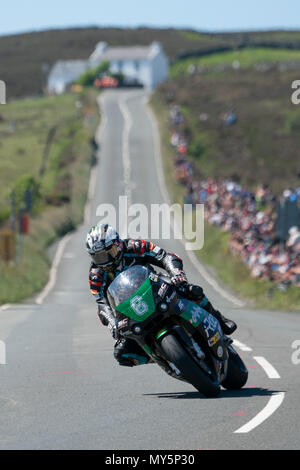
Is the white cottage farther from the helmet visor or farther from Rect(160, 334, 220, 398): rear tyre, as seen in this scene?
Rect(160, 334, 220, 398): rear tyre

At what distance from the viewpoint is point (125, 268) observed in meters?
9.45

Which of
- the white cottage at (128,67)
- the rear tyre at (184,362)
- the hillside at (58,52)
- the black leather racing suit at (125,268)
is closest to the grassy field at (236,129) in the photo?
the black leather racing suit at (125,268)

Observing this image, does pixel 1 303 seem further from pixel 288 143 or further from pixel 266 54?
pixel 266 54

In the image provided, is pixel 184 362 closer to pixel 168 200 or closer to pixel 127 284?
pixel 127 284

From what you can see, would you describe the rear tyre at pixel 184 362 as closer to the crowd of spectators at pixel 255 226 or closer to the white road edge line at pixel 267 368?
the white road edge line at pixel 267 368

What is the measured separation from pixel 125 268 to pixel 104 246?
21.0 inches

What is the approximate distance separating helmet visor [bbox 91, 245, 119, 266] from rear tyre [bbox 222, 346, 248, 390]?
1.58m

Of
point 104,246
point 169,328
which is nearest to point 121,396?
point 169,328

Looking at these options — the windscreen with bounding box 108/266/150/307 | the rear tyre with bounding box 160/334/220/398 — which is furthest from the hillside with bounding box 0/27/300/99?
the rear tyre with bounding box 160/334/220/398

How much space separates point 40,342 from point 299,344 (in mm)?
4188

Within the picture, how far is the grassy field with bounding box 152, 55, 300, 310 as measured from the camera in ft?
214

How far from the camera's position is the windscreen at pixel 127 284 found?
829 cm

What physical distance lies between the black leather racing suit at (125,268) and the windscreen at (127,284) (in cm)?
39
